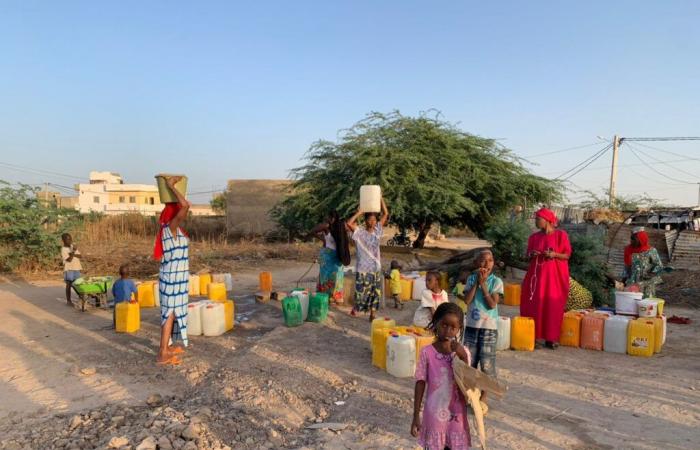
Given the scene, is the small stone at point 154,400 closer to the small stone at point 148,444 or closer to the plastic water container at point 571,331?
the small stone at point 148,444

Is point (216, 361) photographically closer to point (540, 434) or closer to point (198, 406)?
point (198, 406)

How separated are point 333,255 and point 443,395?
521cm

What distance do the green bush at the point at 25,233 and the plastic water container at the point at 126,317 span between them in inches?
284

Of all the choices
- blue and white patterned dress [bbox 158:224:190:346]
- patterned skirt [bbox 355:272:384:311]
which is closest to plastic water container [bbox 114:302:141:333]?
blue and white patterned dress [bbox 158:224:190:346]

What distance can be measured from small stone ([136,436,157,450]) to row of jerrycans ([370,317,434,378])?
7.75 feet

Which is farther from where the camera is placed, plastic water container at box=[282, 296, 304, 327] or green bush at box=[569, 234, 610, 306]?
green bush at box=[569, 234, 610, 306]

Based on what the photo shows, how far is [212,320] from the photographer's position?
6355mm

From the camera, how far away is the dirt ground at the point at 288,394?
345 cm

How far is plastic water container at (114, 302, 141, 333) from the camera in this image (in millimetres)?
6602

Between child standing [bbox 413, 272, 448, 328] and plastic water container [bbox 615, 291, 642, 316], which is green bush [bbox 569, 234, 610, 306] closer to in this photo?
plastic water container [bbox 615, 291, 642, 316]

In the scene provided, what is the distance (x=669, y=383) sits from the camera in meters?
4.72

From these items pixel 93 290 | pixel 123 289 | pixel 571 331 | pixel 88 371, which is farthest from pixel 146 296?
pixel 571 331

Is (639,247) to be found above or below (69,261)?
above

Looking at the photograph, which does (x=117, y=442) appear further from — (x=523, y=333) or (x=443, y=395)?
(x=523, y=333)
